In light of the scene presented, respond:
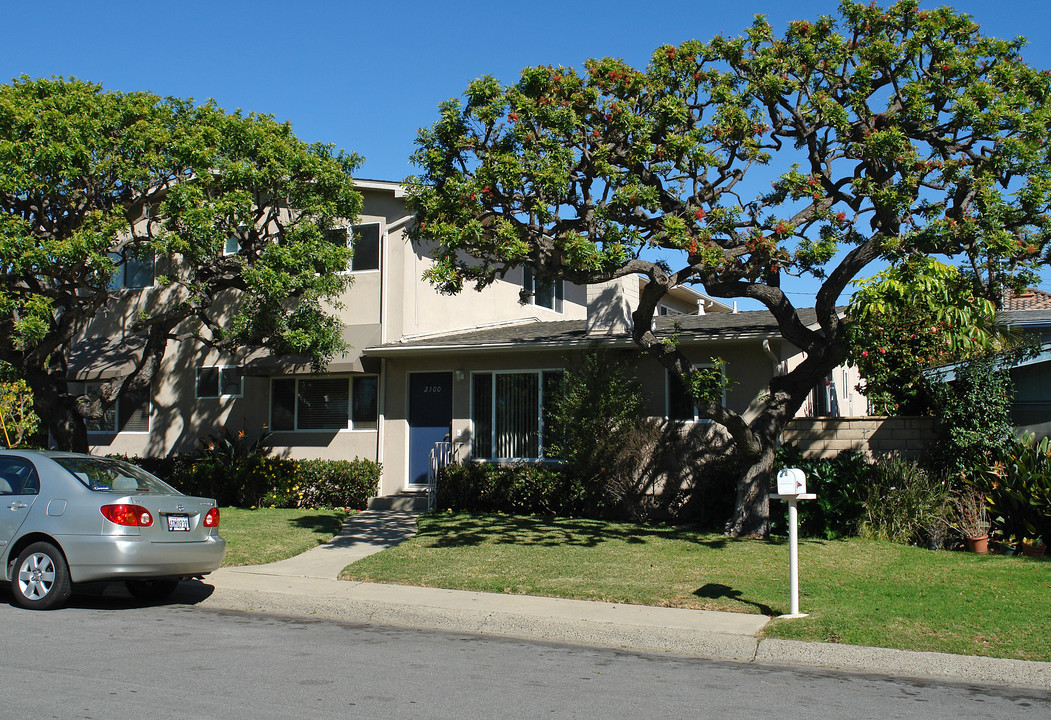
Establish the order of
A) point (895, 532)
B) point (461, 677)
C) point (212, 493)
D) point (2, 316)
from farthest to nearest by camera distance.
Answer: point (212, 493) < point (2, 316) < point (895, 532) < point (461, 677)

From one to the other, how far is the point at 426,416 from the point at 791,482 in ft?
32.8

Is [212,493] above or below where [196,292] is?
below

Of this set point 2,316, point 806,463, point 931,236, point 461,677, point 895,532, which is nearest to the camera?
point 461,677

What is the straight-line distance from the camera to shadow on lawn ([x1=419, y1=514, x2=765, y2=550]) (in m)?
12.1

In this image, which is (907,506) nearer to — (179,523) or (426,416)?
(426,416)

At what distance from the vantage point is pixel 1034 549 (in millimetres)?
11086

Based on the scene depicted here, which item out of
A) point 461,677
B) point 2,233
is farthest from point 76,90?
point 461,677

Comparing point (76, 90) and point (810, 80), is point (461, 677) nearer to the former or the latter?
point (810, 80)

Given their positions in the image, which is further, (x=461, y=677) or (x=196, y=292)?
(x=196, y=292)

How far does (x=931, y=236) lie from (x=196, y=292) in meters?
11.3

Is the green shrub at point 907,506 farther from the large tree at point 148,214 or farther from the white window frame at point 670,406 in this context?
the large tree at point 148,214

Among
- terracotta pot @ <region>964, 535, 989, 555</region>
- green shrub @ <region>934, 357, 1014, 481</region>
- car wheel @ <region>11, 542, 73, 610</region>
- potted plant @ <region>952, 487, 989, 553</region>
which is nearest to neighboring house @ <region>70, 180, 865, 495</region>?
green shrub @ <region>934, 357, 1014, 481</region>

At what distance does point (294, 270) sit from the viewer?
14492mm

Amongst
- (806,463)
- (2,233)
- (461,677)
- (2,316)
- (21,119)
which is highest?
(21,119)
